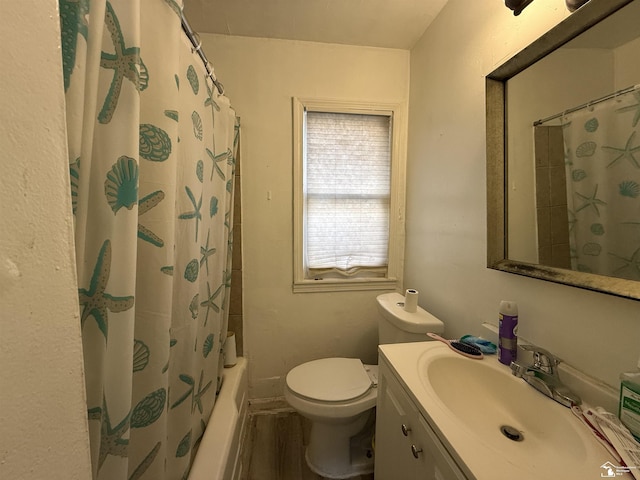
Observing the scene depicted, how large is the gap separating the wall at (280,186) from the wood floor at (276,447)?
151 mm

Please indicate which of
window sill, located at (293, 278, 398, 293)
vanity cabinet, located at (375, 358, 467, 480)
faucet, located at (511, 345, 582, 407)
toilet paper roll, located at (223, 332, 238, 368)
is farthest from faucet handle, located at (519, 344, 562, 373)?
toilet paper roll, located at (223, 332, 238, 368)

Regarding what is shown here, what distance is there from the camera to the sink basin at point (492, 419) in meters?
0.52

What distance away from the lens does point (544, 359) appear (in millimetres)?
756

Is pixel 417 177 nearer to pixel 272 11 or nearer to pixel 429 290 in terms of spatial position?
pixel 429 290

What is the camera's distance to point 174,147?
0.63 m

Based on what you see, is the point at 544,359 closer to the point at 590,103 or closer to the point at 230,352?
the point at 590,103

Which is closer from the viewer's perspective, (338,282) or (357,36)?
(357,36)

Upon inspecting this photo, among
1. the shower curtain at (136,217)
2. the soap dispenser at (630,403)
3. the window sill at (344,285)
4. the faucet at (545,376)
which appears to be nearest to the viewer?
the shower curtain at (136,217)

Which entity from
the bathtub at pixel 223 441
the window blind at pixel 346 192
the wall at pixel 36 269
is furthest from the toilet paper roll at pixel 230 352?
the wall at pixel 36 269

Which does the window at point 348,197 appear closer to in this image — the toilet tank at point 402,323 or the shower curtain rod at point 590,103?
the toilet tank at point 402,323

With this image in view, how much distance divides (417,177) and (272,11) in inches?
46.4

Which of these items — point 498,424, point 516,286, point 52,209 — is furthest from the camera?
point 516,286

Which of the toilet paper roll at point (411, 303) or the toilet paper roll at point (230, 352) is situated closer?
the toilet paper roll at point (411, 303)

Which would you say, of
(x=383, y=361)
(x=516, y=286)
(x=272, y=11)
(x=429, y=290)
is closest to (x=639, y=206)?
(x=516, y=286)
